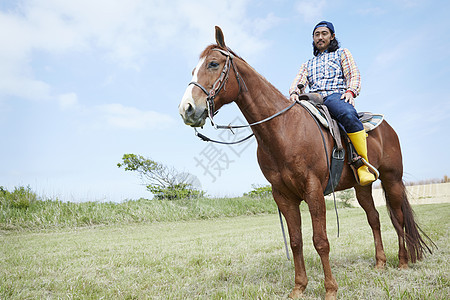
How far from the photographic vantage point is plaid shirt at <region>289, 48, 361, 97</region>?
3.86m

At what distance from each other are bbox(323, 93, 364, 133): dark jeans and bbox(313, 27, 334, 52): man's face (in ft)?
2.68

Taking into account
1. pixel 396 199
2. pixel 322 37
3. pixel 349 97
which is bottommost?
pixel 396 199

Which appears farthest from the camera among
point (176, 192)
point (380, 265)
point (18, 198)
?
point (176, 192)

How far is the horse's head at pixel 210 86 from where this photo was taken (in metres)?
2.58

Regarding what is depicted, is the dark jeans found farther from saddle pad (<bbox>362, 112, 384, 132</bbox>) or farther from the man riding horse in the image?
saddle pad (<bbox>362, 112, 384, 132</bbox>)

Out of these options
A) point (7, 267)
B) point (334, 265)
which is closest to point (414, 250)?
point (334, 265)

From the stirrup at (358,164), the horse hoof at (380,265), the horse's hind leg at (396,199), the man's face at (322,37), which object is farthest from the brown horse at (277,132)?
the horse's hind leg at (396,199)

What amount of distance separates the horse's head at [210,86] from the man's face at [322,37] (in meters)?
1.69

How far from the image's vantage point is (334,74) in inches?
154

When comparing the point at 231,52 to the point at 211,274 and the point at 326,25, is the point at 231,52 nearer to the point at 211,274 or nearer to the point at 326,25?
the point at 326,25

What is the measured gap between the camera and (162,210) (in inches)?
503

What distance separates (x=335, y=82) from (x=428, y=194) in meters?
23.0

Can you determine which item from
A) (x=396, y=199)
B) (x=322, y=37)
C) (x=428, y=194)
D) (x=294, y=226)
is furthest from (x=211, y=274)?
(x=428, y=194)

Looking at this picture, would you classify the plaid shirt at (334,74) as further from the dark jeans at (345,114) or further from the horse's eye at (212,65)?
the horse's eye at (212,65)
